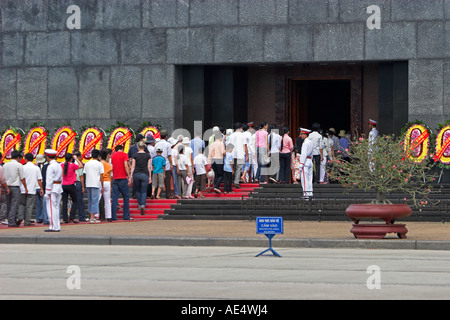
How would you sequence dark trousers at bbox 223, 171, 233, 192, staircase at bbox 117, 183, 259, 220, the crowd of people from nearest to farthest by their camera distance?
1. the crowd of people
2. staircase at bbox 117, 183, 259, 220
3. dark trousers at bbox 223, 171, 233, 192

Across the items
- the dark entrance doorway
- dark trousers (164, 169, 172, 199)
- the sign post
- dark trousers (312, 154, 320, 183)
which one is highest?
the dark entrance doorway

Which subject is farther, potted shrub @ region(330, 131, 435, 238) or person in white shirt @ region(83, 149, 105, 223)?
person in white shirt @ region(83, 149, 105, 223)

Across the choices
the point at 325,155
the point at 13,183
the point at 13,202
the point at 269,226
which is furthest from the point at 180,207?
the point at 269,226

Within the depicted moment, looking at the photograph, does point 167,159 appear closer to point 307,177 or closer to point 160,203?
point 160,203

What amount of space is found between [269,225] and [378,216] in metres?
3.70

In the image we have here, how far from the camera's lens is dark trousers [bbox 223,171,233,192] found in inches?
1267

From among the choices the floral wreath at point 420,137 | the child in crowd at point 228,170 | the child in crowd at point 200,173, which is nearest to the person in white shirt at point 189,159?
the child in crowd at point 200,173

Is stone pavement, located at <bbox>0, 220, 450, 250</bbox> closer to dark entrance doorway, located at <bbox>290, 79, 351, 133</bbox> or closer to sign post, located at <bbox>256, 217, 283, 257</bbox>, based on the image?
sign post, located at <bbox>256, 217, 283, 257</bbox>

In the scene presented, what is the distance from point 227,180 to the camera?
32.3m

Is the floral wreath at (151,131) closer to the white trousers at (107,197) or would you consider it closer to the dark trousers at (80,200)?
the white trousers at (107,197)

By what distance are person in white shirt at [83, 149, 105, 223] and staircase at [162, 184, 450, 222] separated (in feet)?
8.93

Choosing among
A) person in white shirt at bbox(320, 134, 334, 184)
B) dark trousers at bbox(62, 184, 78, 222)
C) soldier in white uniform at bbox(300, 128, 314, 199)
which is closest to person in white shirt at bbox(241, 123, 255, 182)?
person in white shirt at bbox(320, 134, 334, 184)
